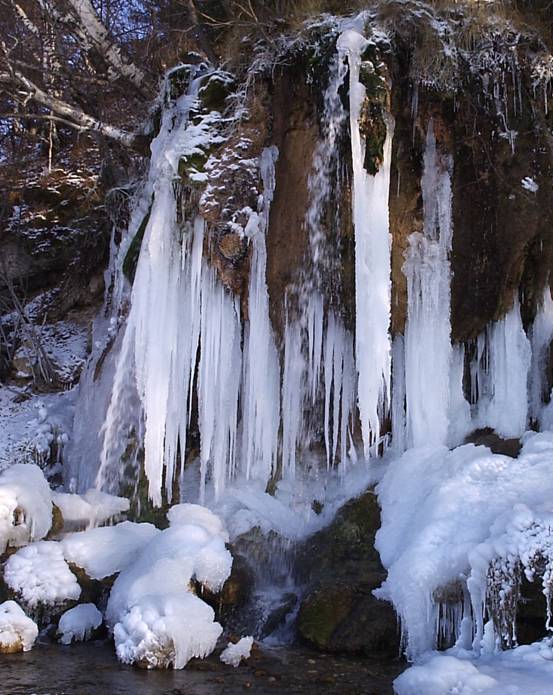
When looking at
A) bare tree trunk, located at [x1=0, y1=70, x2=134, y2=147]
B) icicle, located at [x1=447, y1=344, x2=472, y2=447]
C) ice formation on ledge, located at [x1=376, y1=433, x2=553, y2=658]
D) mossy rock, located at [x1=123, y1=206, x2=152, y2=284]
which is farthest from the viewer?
bare tree trunk, located at [x1=0, y1=70, x2=134, y2=147]

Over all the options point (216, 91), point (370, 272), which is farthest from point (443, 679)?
point (216, 91)

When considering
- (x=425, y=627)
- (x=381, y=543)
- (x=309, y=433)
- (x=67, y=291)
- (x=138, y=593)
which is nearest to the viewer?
(x=425, y=627)

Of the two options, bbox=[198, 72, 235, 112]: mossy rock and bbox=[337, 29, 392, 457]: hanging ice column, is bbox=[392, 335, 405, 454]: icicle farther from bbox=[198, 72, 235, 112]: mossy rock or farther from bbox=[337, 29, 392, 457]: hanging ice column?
bbox=[198, 72, 235, 112]: mossy rock

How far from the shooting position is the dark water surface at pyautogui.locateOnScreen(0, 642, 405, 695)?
16.6 feet

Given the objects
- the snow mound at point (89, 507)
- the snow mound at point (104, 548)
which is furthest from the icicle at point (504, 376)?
the snow mound at point (89, 507)

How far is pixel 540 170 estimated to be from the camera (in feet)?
27.7

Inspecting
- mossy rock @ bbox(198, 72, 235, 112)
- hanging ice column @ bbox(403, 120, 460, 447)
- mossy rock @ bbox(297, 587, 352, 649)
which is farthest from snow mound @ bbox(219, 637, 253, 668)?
mossy rock @ bbox(198, 72, 235, 112)

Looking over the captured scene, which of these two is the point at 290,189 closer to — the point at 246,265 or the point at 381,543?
the point at 246,265

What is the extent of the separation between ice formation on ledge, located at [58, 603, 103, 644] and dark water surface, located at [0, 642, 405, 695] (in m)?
0.29

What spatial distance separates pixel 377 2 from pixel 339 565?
583 centimetres

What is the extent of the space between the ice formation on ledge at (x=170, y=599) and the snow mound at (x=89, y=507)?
1.22m

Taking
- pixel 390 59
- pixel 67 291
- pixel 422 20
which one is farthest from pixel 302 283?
pixel 67 291

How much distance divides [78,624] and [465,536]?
3.22m

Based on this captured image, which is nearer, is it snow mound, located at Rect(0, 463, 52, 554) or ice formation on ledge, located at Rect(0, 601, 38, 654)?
ice formation on ledge, located at Rect(0, 601, 38, 654)
